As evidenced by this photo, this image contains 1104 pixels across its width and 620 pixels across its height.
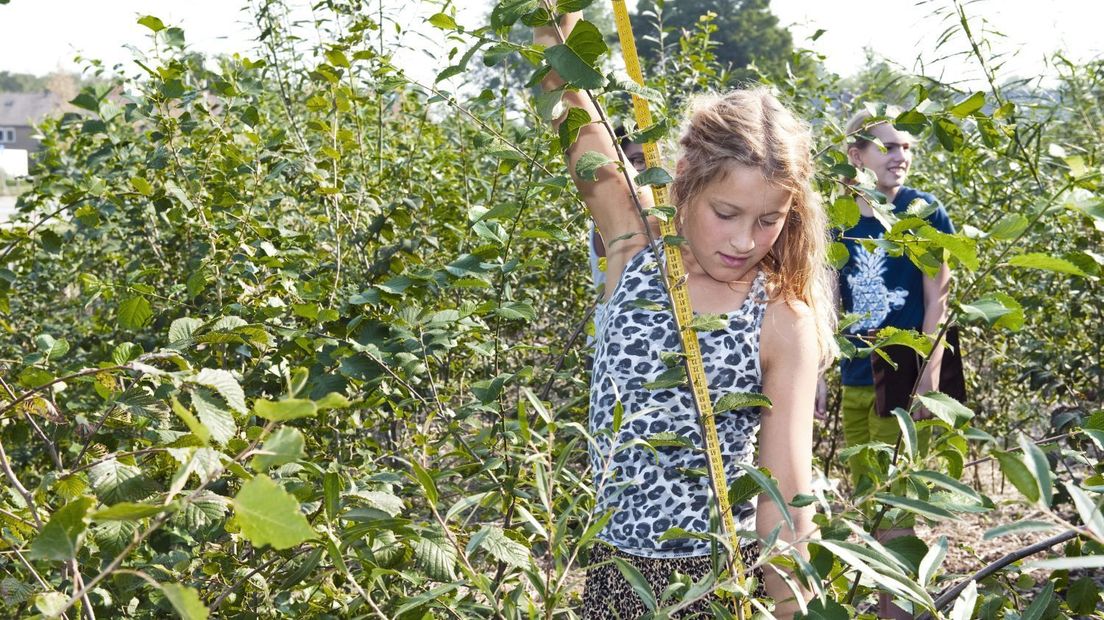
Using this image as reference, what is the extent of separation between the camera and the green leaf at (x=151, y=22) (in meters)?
2.54

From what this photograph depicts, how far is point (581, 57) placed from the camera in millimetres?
1201

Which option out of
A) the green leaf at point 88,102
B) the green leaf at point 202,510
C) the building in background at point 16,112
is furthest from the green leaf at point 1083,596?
the building in background at point 16,112

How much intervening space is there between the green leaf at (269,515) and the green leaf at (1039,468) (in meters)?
0.64

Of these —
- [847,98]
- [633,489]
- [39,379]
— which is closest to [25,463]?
[39,379]

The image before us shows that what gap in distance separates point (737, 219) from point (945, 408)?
54 centimetres

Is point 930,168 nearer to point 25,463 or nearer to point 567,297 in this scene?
point 567,297

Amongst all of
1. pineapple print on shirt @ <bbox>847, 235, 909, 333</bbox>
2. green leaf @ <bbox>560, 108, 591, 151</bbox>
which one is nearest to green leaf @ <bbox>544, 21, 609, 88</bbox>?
green leaf @ <bbox>560, 108, 591, 151</bbox>

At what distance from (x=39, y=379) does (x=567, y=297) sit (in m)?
3.03

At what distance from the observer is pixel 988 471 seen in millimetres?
5926

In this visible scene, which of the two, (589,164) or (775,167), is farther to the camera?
(775,167)

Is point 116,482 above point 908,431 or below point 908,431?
below

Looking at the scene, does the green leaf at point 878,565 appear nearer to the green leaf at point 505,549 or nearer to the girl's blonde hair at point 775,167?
the green leaf at point 505,549

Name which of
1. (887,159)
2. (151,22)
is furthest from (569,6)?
(887,159)

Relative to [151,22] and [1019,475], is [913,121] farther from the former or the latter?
[151,22]
